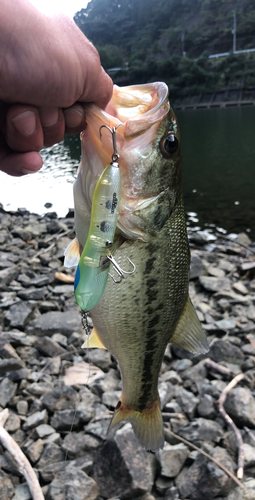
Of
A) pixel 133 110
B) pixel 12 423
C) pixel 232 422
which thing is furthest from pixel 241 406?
pixel 133 110

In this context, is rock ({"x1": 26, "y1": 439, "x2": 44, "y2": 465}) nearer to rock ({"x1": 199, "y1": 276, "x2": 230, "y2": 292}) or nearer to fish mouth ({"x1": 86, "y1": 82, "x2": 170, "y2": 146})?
fish mouth ({"x1": 86, "y1": 82, "x2": 170, "y2": 146})

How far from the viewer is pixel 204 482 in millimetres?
2518

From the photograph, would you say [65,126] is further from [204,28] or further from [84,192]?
[204,28]

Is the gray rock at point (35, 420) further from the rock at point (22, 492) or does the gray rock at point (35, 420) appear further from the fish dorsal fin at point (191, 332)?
the fish dorsal fin at point (191, 332)

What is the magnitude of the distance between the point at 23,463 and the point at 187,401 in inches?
56.9

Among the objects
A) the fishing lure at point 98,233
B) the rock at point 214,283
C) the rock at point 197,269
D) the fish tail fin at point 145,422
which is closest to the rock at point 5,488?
the fish tail fin at point 145,422

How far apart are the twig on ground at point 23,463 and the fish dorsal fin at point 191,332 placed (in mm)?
1463

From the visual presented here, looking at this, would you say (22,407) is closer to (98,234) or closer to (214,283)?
(98,234)

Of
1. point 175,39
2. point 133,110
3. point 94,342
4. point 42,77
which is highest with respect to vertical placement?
point 42,77

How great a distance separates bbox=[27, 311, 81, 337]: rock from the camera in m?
4.12

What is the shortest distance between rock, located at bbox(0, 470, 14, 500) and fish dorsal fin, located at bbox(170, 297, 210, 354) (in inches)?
62.4

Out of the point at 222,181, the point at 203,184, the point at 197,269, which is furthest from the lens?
the point at 222,181

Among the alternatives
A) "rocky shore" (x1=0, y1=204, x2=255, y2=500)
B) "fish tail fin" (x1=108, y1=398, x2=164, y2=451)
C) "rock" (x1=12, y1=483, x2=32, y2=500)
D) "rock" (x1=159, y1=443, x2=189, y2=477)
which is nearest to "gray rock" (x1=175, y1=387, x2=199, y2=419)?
"rocky shore" (x1=0, y1=204, x2=255, y2=500)

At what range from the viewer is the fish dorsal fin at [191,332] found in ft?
6.25
